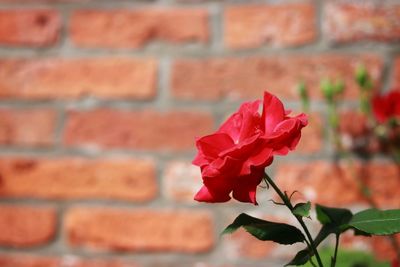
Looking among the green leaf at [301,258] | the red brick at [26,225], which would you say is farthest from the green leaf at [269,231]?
the red brick at [26,225]

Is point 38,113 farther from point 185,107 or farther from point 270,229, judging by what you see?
point 270,229

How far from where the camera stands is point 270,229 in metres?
0.33

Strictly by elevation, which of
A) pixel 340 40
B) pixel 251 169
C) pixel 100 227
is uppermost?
pixel 340 40

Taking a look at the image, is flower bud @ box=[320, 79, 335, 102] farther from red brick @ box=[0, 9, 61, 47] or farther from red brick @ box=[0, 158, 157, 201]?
red brick @ box=[0, 9, 61, 47]

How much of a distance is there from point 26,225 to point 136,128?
22 cm

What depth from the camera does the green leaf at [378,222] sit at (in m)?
0.31

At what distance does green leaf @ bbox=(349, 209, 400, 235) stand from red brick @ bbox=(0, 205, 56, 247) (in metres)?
0.56

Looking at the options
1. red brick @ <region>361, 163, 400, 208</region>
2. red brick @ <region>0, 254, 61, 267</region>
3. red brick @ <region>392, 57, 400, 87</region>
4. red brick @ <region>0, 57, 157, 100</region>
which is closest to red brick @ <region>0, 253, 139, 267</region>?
red brick @ <region>0, 254, 61, 267</region>

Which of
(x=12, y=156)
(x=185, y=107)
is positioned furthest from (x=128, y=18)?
(x=12, y=156)

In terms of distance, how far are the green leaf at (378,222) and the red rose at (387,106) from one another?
0.38 meters

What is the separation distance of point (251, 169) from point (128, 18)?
552 millimetres

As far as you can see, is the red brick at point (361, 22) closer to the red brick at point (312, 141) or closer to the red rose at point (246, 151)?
the red brick at point (312, 141)

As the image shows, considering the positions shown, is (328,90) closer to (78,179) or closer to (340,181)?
(340,181)

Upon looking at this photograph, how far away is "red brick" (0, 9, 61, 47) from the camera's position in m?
0.82
